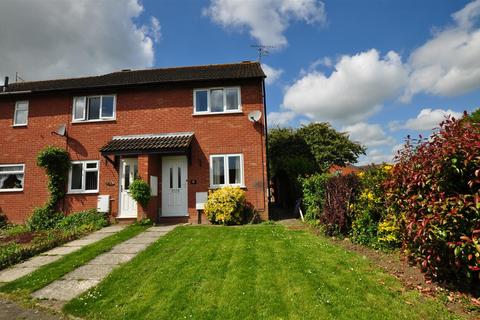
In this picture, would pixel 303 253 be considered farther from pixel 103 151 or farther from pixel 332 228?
pixel 103 151

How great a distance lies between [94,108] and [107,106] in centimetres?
65

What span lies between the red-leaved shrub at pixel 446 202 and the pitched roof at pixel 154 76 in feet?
27.1

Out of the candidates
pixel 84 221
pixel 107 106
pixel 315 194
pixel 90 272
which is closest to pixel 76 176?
pixel 84 221

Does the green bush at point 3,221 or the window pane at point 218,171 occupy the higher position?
the window pane at point 218,171

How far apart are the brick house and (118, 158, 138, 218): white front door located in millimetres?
41

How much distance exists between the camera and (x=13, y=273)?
6426mm

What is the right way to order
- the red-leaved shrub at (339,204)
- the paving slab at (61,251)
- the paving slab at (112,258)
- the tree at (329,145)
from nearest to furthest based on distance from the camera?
the paving slab at (112,258) → the paving slab at (61,251) → the red-leaved shrub at (339,204) → the tree at (329,145)

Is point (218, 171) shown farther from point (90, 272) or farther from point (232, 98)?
point (90, 272)

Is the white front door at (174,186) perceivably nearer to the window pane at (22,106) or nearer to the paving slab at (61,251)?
the paving slab at (61,251)

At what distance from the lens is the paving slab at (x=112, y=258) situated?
672 centimetres

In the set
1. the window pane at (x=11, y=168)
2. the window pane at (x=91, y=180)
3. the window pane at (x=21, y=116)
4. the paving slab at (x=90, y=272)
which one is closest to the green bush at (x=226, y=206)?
the paving slab at (x=90, y=272)

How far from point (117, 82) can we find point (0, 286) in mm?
9759

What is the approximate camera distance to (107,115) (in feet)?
43.1

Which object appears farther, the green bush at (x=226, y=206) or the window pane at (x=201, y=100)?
the window pane at (x=201, y=100)
